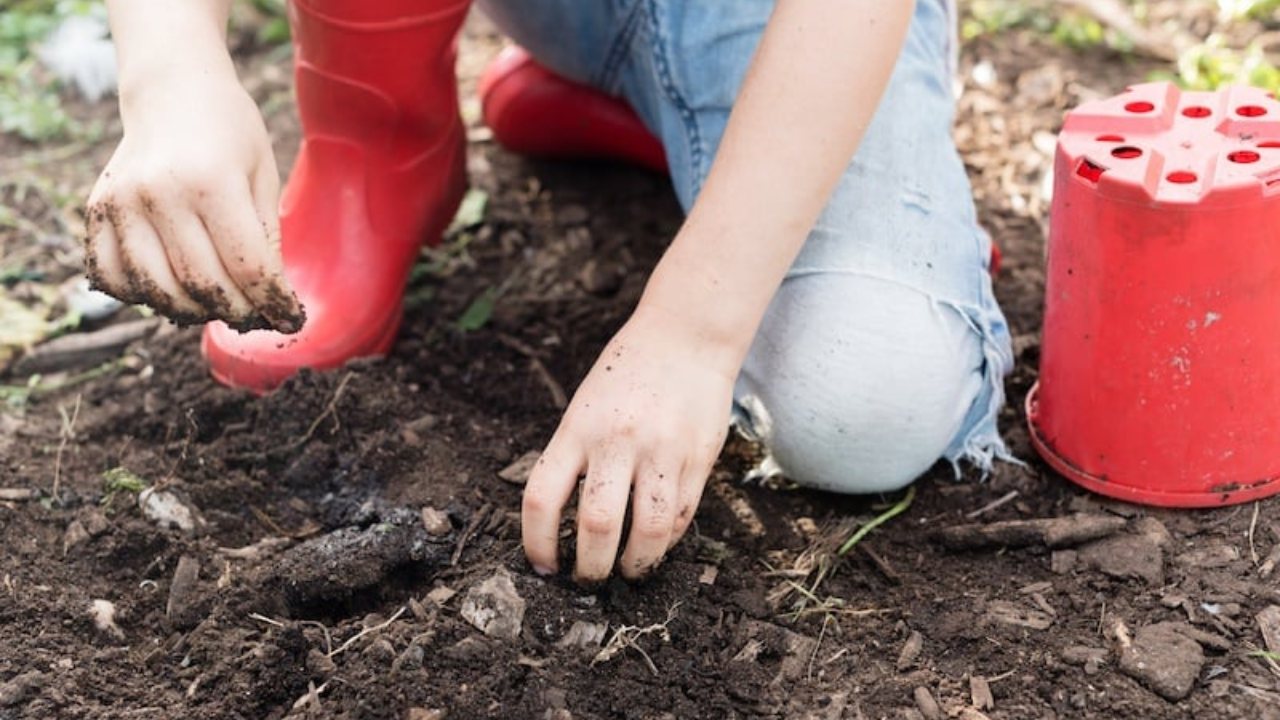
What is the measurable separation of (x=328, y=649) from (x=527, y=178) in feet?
4.16

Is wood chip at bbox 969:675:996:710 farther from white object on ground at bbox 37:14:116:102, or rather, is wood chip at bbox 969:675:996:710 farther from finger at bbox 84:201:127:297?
white object on ground at bbox 37:14:116:102

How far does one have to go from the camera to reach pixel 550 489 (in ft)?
5.11

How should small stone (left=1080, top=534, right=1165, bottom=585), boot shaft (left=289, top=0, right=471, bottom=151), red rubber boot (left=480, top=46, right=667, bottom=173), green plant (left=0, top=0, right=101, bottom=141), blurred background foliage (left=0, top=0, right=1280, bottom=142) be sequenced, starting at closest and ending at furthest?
small stone (left=1080, top=534, right=1165, bottom=585) < boot shaft (left=289, top=0, right=471, bottom=151) < red rubber boot (left=480, top=46, right=667, bottom=173) < blurred background foliage (left=0, top=0, right=1280, bottom=142) < green plant (left=0, top=0, right=101, bottom=141)

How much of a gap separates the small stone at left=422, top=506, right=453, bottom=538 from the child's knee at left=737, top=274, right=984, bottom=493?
43 cm

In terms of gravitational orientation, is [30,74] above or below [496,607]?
below

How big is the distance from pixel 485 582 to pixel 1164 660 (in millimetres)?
740

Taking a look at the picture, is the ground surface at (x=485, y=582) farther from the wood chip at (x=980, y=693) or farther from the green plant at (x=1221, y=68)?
the green plant at (x=1221, y=68)

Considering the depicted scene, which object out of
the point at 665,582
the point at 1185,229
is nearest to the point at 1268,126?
the point at 1185,229

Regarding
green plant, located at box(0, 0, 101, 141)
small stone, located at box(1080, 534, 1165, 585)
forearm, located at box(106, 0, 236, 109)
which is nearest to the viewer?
forearm, located at box(106, 0, 236, 109)

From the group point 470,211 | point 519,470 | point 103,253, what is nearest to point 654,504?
point 519,470

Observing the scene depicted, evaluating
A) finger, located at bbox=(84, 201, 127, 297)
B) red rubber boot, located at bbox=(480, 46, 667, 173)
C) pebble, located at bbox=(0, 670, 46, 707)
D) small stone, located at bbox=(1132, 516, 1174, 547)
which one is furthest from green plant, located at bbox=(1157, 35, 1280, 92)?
pebble, located at bbox=(0, 670, 46, 707)

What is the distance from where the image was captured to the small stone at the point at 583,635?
1.61 metres

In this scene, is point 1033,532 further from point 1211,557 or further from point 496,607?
point 496,607

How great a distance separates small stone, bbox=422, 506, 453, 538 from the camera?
1780mm
